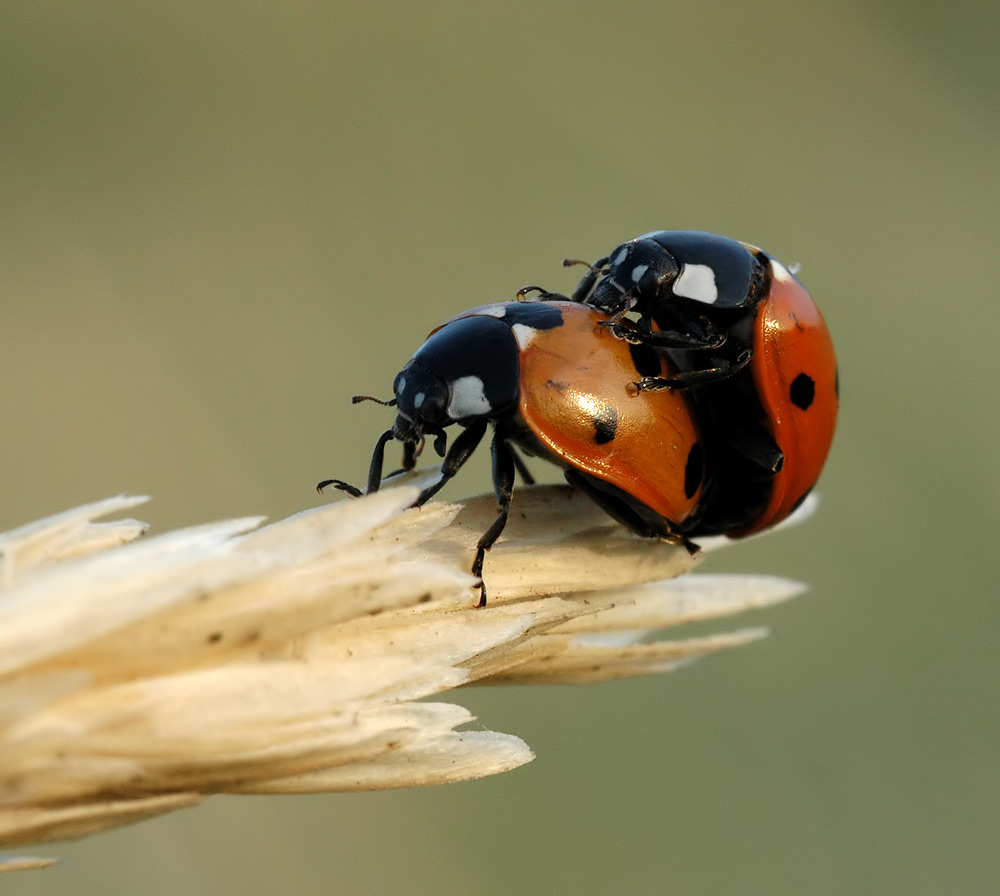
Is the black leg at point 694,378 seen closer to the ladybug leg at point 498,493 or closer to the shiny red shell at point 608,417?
the shiny red shell at point 608,417

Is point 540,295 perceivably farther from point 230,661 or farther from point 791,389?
point 230,661

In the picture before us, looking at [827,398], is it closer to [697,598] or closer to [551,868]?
[697,598]

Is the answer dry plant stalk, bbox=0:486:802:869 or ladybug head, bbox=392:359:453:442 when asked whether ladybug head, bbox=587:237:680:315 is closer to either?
ladybug head, bbox=392:359:453:442

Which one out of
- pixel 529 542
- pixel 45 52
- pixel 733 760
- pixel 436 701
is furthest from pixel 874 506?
pixel 45 52

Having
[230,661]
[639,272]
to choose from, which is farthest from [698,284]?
[230,661]

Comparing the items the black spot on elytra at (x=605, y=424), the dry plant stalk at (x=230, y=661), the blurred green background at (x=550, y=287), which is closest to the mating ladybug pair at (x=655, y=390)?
the black spot on elytra at (x=605, y=424)

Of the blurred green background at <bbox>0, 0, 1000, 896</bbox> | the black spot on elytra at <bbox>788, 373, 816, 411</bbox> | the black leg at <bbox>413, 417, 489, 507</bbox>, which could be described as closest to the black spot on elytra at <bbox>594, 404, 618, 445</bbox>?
the black leg at <bbox>413, 417, 489, 507</bbox>

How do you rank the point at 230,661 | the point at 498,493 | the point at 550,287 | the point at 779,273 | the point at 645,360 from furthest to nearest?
the point at 550,287 < the point at 779,273 < the point at 645,360 < the point at 498,493 < the point at 230,661
